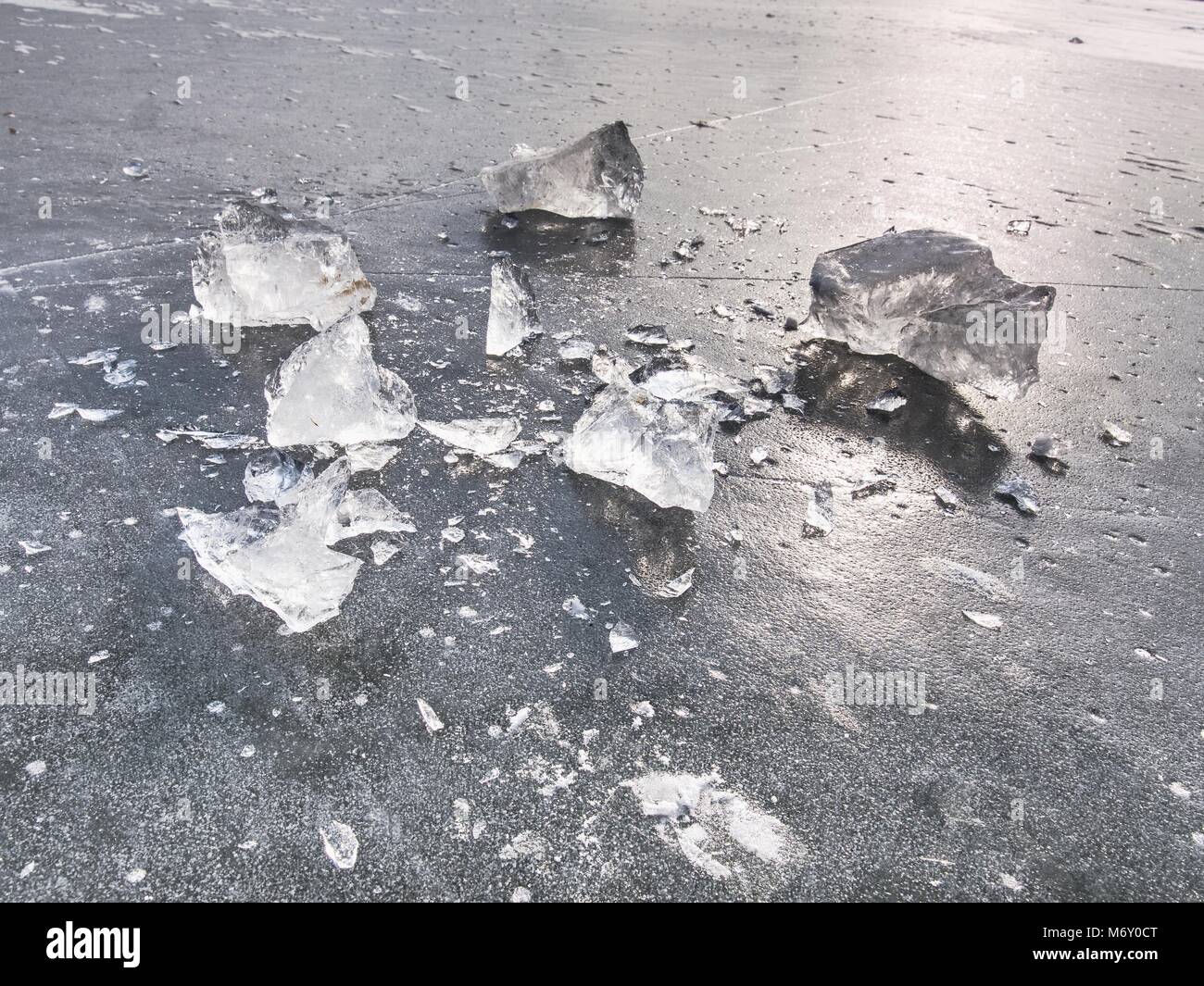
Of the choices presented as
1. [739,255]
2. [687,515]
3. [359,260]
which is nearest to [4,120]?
[359,260]

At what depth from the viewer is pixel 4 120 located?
169 inches

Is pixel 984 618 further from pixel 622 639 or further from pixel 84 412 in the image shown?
pixel 84 412

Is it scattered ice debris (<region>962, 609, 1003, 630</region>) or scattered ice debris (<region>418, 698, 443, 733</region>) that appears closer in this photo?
scattered ice debris (<region>418, 698, 443, 733</region>)

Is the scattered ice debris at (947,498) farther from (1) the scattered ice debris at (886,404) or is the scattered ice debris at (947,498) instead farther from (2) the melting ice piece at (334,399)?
(2) the melting ice piece at (334,399)

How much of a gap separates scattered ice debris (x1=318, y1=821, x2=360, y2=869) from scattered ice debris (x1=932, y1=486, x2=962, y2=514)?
155 cm

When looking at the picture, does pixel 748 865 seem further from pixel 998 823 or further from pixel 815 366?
pixel 815 366

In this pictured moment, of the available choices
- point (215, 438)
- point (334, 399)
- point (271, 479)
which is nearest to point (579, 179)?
point (334, 399)

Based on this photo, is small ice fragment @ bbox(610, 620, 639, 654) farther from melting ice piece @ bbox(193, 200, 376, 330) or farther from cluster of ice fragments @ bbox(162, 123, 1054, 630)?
melting ice piece @ bbox(193, 200, 376, 330)

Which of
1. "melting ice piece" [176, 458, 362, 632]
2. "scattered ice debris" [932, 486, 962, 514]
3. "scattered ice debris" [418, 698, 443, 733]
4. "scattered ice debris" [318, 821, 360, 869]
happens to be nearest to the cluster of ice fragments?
"melting ice piece" [176, 458, 362, 632]

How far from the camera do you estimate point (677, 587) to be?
1.81 m

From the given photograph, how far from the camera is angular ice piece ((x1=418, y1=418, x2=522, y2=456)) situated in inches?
85.8

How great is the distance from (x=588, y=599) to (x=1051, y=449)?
145cm

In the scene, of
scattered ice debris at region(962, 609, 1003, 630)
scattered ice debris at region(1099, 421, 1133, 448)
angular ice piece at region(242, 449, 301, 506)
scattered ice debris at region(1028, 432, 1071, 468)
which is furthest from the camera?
scattered ice debris at region(1099, 421, 1133, 448)
